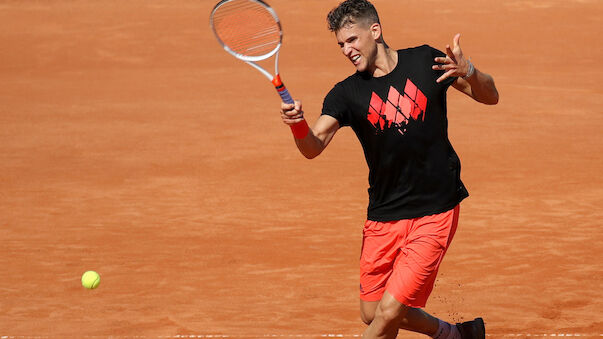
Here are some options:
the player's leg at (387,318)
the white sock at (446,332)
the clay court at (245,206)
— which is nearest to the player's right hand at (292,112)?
the player's leg at (387,318)

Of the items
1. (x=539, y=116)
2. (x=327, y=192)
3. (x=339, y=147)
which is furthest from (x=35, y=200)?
(x=539, y=116)

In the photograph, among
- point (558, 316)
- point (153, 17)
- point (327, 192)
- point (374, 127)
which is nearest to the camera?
point (374, 127)

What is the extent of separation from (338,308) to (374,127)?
3.02 m

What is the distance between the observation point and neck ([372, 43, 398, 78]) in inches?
210

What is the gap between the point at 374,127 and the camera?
5.26 m

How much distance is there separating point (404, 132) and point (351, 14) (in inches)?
28.6

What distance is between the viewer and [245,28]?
5.94 m

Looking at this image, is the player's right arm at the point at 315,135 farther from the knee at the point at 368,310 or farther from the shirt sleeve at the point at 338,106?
the knee at the point at 368,310

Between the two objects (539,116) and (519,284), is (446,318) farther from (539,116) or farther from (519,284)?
(539,116)

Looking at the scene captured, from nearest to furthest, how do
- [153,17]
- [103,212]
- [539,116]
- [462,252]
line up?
[462,252] < [103,212] < [539,116] < [153,17]

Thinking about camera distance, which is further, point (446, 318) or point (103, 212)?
point (103, 212)

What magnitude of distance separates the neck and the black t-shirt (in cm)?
5

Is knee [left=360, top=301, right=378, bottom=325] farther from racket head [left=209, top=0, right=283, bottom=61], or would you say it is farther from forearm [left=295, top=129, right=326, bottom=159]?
racket head [left=209, top=0, right=283, bottom=61]

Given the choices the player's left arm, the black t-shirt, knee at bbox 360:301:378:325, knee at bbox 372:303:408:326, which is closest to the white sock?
knee at bbox 360:301:378:325
